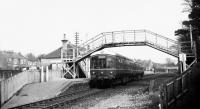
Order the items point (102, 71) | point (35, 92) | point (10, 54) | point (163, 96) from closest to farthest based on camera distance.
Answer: point (163, 96)
point (35, 92)
point (102, 71)
point (10, 54)

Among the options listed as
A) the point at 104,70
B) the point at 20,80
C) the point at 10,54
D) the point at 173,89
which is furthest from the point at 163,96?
the point at 10,54

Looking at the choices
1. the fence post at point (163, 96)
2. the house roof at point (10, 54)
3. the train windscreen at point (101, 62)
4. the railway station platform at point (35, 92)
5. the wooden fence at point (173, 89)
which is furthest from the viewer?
the house roof at point (10, 54)

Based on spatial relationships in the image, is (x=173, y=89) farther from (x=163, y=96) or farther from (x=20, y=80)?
(x=20, y=80)

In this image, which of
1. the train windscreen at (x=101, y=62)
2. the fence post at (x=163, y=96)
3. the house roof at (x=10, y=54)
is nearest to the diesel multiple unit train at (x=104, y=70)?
the train windscreen at (x=101, y=62)

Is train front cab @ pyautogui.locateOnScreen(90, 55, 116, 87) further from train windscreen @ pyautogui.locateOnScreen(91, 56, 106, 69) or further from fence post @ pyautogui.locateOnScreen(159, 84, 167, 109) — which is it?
fence post @ pyautogui.locateOnScreen(159, 84, 167, 109)

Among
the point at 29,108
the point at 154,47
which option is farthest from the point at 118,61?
the point at 29,108

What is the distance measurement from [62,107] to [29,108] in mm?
1705

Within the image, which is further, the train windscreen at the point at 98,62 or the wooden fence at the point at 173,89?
the train windscreen at the point at 98,62

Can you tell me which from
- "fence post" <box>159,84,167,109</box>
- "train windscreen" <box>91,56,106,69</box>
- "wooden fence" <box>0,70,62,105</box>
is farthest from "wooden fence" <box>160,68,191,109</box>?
"wooden fence" <box>0,70,62,105</box>

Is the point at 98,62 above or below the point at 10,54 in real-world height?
below

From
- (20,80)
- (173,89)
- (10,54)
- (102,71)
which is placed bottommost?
(20,80)

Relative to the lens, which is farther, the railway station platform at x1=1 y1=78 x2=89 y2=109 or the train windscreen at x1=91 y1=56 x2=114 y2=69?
the train windscreen at x1=91 y1=56 x2=114 y2=69

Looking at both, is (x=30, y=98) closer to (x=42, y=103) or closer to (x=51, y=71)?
(x=42, y=103)

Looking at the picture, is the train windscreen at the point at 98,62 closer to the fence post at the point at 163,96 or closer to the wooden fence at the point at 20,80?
the wooden fence at the point at 20,80
